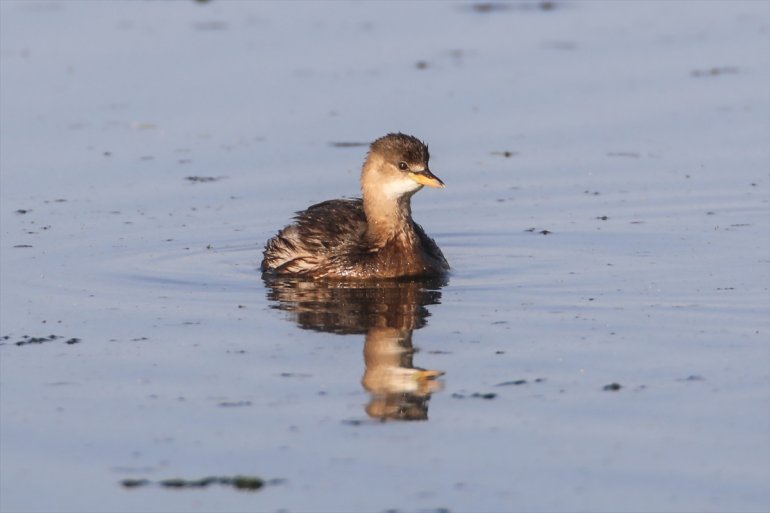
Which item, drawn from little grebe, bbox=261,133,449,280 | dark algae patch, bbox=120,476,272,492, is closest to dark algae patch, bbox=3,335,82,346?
little grebe, bbox=261,133,449,280

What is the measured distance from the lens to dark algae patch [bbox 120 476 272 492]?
8.79 m

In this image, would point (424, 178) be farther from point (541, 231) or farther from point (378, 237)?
point (541, 231)

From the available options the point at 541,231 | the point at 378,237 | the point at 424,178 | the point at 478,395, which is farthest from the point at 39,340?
the point at 541,231

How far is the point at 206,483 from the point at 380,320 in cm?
397

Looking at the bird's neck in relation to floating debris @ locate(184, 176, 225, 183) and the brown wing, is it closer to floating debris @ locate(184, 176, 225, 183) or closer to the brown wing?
the brown wing

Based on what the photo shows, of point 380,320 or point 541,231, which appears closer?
point 380,320

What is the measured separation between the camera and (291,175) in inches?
691

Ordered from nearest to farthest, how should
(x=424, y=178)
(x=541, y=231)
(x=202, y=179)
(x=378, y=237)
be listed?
(x=424, y=178) < (x=378, y=237) < (x=541, y=231) < (x=202, y=179)

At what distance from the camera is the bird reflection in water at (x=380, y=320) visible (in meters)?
10.4

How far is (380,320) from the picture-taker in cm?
1262

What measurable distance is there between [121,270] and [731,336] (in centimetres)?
565

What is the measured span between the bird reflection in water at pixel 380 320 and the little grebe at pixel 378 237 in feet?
0.59

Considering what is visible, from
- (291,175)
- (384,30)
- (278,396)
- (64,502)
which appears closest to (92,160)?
(291,175)

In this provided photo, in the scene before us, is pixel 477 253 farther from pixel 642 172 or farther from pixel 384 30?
pixel 384 30
